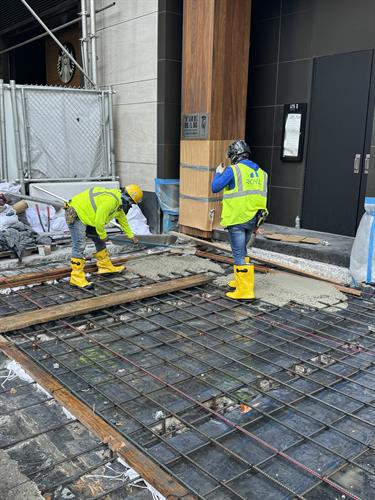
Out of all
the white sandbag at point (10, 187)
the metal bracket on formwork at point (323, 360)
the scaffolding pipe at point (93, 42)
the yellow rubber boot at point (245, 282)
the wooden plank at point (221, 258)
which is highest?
the scaffolding pipe at point (93, 42)

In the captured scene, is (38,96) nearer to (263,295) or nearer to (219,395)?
(263,295)

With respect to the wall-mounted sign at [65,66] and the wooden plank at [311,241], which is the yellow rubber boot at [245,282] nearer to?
the wooden plank at [311,241]

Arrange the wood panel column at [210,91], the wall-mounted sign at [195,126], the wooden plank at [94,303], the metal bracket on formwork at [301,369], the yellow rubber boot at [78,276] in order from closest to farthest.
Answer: the metal bracket on formwork at [301,369]
the wooden plank at [94,303]
the yellow rubber boot at [78,276]
the wood panel column at [210,91]
the wall-mounted sign at [195,126]

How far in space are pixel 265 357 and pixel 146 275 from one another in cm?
270

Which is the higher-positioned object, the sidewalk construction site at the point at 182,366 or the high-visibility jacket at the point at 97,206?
the high-visibility jacket at the point at 97,206

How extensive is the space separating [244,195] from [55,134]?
4722 millimetres

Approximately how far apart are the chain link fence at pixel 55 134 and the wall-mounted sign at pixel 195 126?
6.32ft

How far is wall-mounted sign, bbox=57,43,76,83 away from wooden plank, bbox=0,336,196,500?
36.5 feet

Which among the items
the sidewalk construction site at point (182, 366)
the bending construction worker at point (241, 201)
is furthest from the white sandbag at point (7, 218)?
the bending construction worker at point (241, 201)

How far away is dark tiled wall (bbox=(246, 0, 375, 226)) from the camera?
7.26 metres

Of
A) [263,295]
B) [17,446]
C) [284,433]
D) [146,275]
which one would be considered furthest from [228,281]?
→ [17,446]

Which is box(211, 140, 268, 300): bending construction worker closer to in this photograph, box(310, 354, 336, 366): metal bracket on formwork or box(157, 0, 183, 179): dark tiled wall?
box(310, 354, 336, 366): metal bracket on formwork

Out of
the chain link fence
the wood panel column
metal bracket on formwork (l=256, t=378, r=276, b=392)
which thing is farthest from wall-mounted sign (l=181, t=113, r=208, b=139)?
metal bracket on formwork (l=256, t=378, r=276, b=392)

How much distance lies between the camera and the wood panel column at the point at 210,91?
7578mm
